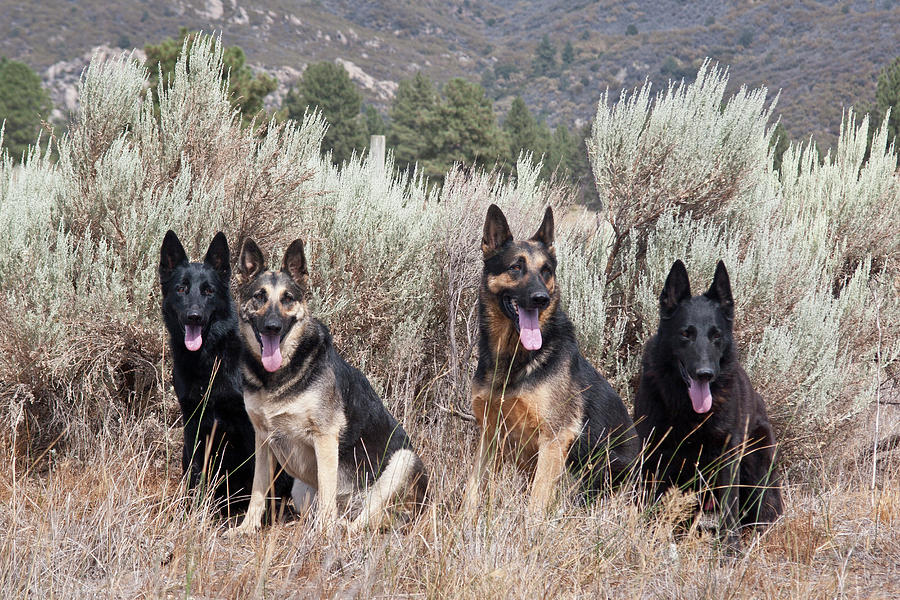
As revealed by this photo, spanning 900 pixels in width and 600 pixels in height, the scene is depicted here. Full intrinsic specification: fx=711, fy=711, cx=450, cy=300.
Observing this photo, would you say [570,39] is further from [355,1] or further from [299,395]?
[299,395]

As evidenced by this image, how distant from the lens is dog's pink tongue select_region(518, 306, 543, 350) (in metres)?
3.88

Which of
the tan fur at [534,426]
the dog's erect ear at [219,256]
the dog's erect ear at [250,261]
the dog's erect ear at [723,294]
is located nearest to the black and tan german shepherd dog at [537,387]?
the tan fur at [534,426]

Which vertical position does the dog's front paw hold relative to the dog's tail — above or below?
below

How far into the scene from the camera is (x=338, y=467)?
152 inches

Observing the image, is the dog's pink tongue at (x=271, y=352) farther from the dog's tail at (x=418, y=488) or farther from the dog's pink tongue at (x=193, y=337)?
the dog's tail at (x=418, y=488)

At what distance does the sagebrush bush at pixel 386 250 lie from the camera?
16.1 ft

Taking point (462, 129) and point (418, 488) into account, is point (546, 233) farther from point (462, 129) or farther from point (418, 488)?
point (462, 129)

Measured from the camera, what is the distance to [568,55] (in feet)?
287

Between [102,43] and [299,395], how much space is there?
76049 mm

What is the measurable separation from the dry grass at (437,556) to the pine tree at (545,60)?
3535 inches

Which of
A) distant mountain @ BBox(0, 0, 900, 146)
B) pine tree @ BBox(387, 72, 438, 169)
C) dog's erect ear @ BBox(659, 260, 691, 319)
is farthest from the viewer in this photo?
distant mountain @ BBox(0, 0, 900, 146)

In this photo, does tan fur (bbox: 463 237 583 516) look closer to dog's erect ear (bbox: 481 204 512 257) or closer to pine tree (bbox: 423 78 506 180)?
dog's erect ear (bbox: 481 204 512 257)

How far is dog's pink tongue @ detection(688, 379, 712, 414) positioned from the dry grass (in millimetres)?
564

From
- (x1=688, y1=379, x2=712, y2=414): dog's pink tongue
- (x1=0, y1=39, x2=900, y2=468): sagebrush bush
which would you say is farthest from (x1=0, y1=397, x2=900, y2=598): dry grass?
(x1=0, y1=39, x2=900, y2=468): sagebrush bush
